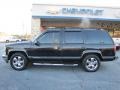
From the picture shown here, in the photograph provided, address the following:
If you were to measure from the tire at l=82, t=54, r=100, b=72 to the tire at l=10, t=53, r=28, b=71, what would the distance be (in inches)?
97.0

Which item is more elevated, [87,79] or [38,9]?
[38,9]

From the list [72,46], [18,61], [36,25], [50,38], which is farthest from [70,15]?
[18,61]

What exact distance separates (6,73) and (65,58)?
8.09ft

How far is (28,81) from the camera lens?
8742mm

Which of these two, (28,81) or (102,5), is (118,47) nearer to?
(102,5)

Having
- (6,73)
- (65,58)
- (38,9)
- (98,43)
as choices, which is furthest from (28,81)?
(38,9)

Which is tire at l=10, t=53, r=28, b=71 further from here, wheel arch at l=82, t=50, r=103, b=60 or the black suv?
wheel arch at l=82, t=50, r=103, b=60

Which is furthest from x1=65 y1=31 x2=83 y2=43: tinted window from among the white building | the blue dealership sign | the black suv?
the blue dealership sign

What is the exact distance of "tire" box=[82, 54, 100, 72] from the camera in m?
10.7

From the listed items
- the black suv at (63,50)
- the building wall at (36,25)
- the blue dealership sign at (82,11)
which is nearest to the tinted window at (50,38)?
the black suv at (63,50)

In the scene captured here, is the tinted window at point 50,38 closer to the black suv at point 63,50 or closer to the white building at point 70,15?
the black suv at point 63,50

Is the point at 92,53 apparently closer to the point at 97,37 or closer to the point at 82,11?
the point at 97,37

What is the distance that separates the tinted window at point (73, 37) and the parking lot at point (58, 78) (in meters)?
1.26

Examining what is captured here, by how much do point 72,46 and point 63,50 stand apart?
1.34ft
